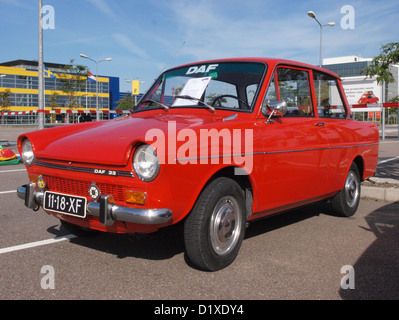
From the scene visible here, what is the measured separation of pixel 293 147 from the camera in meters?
3.79

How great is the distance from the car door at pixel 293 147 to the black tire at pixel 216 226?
1.15 feet

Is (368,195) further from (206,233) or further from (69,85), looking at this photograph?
(69,85)

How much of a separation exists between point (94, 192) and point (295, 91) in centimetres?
248

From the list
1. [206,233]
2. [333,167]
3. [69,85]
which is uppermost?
[69,85]

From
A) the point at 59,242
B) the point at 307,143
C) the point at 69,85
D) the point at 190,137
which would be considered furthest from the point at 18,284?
the point at 69,85

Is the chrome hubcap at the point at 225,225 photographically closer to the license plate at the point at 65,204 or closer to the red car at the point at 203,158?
the red car at the point at 203,158

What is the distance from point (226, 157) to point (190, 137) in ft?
1.25

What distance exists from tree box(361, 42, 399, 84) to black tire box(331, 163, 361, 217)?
2.98m

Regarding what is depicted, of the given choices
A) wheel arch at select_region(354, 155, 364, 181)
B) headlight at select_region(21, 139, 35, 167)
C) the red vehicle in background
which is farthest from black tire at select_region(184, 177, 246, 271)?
the red vehicle in background

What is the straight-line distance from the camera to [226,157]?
9.92 ft

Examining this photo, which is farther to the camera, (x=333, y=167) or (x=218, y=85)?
(x=333, y=167)

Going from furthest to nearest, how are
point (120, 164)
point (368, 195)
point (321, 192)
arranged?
1. point (368, 195)
2. point (321, 192)
3. point (120, 164)
